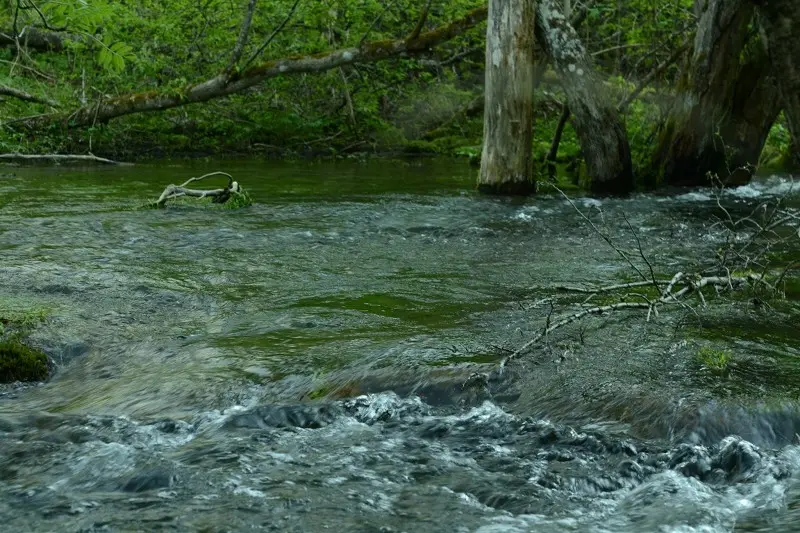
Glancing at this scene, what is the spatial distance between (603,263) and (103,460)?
5285 millimetres

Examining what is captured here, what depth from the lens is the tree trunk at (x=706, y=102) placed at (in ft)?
40.1

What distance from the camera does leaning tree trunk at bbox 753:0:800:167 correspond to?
25.8 feet

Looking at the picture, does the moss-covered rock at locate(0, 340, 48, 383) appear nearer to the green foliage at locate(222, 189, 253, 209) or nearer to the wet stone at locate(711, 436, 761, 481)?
the wet stone at locate(711, 436, 761, 481)

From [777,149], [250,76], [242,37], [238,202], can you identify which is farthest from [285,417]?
[777,149]

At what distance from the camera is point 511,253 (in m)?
9.07

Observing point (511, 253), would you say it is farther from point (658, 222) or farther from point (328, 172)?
point (328, 172)

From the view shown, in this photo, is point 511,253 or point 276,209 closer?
point 511,253

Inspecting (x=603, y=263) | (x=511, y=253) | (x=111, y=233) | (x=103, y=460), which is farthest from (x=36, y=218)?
(x=103, y=460)

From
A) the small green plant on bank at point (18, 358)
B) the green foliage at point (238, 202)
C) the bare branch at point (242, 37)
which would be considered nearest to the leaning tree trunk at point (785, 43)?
the small green plant on bank at point (18, 358)

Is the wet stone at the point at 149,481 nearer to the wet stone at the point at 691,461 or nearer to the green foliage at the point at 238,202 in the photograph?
the wet stone at the point at 691,461

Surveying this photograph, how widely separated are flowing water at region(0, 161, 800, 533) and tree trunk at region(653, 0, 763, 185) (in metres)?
4.22

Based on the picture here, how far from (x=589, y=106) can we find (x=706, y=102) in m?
1.54

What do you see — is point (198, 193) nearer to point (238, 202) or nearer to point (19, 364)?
point (238, 202)

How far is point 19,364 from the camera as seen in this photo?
575 cm
